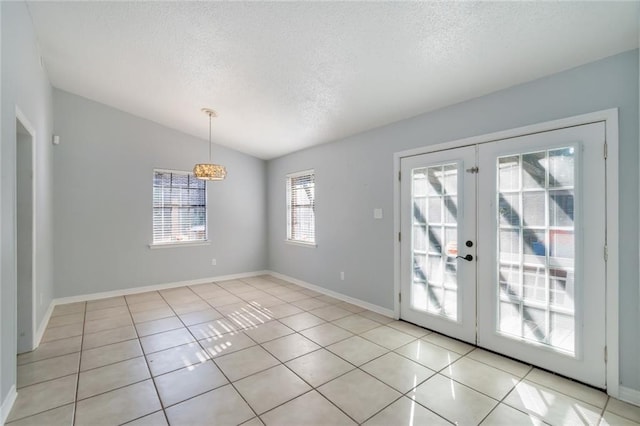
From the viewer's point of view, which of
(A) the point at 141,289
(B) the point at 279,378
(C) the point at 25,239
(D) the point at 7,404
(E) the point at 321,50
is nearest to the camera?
(D) the point at 7,404

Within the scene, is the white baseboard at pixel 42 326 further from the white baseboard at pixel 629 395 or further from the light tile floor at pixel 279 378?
the white baseboard at pixel 629 395

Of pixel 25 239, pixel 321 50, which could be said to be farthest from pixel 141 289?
pixel 321 50

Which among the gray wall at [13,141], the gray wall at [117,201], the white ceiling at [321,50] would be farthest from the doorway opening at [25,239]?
the gray wall at [117,201]

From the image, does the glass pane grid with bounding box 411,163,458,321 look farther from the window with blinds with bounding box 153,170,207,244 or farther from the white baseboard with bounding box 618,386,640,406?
the window with blinds with bounding box 153,170,207,244

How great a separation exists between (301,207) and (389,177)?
7.25ft

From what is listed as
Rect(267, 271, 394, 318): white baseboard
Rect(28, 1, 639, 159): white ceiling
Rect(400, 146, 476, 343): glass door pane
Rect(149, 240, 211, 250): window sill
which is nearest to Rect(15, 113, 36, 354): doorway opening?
Rect(28, 1, 639, 159): white ceiling

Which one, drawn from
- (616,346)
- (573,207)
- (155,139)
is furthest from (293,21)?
(155,139)

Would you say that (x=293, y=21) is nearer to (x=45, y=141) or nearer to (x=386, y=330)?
(x=386, y=330)

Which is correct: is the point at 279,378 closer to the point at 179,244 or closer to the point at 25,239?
the point at 25,239

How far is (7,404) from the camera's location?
1924 millimetres

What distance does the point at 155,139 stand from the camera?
16.4 feet

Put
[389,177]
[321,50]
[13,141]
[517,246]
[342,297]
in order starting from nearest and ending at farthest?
[13,141], [321,50], [517,246], [389,177], [342,297]

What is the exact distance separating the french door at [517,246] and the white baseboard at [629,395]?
0.41 feet

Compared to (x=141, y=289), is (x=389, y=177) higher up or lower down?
higher up
